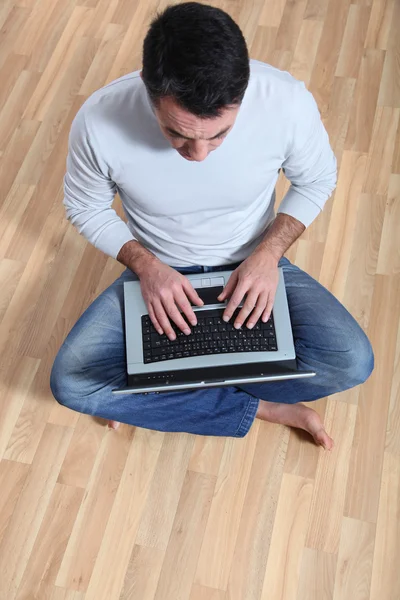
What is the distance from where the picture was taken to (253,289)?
1.37 metres

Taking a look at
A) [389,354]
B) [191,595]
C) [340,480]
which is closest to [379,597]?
[340,480]

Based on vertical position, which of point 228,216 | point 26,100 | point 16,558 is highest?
point 228,216

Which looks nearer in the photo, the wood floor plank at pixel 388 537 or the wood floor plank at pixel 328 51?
the wood floor plank at pixel 388 537

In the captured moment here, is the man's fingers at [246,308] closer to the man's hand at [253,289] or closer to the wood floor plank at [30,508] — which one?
the man's hand at [253,289]

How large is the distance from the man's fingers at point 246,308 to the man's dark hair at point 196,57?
45 cm

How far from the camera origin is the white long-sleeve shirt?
1233mm

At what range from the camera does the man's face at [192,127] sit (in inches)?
42.3

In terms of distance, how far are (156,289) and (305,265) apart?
23.9 inches

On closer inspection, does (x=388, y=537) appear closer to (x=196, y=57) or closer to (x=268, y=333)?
(x=268, y=333)

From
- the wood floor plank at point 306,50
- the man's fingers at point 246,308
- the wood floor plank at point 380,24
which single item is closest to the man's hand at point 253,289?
the man's fingers at point 246,308

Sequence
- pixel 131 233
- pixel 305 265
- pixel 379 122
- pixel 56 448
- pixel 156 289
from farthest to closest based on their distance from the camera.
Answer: pixel 379 122 → pixel 305 265 → pixel 56 448 → pixel 131 233 → pixel 156 289

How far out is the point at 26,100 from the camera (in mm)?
2170

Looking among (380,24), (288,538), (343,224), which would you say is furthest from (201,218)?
(380,24)

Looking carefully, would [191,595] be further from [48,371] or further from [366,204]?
[366,204]
